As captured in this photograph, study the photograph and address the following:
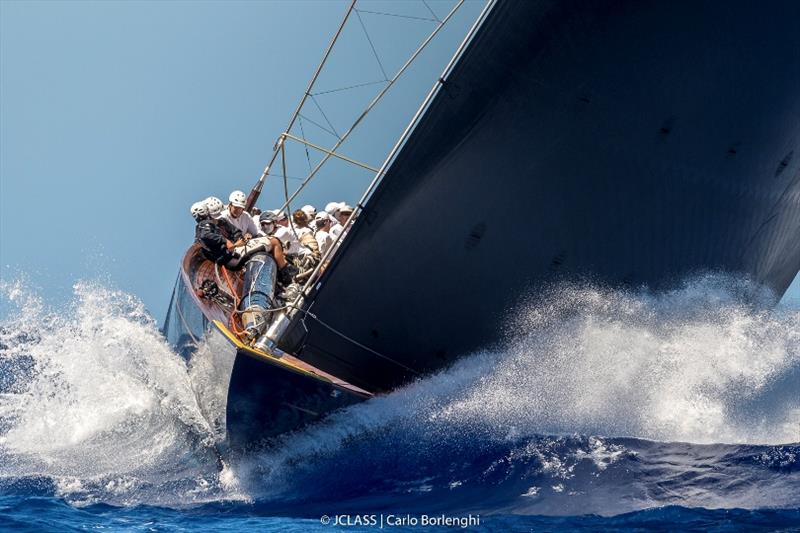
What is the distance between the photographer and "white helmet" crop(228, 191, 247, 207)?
1065 centimetres

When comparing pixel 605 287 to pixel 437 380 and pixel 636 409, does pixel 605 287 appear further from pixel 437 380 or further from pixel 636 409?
pixel 437 380

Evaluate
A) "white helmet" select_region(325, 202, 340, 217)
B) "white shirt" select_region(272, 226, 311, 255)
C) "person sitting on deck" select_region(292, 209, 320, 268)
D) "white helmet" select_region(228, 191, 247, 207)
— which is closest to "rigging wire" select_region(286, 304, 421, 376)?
"person sitting on deck" select_region(292, 209, 320, 268)

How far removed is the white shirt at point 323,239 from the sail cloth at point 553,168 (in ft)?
6.67

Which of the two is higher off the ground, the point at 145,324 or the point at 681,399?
the point at 145,324

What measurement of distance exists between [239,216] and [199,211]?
71 centimetres

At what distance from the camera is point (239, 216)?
35.1ft

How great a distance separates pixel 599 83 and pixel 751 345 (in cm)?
342

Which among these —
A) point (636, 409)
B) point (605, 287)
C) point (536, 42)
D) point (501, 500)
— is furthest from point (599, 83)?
point (501, 500)

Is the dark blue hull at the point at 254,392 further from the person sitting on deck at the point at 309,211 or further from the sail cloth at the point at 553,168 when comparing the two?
the person sitting on deck at the point at 309,211

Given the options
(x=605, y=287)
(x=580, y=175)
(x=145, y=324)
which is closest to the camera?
(x=580, y=175)

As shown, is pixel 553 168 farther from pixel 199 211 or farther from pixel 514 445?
pixel 199 211

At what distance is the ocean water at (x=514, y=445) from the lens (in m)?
6.80

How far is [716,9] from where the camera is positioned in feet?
27.2

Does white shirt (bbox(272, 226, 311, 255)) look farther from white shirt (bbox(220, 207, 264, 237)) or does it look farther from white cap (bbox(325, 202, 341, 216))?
white cap (bbox(325, 202, 341, 216))
